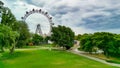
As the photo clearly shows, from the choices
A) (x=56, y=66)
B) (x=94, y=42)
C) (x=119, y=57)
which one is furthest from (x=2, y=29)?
(x=119, y=57)

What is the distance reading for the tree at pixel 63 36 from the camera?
6900cm

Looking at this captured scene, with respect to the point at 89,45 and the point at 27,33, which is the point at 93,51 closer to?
the point at 89,45

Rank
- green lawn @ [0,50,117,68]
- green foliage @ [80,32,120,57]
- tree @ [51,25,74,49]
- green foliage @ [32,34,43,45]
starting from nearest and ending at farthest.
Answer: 1. green lawn @ [0,50,117,68]
2. green foliage @ [80,32,120,57]
3. tree @ [51,25,74,49]
4. green foliage @ [32,34,43,45]

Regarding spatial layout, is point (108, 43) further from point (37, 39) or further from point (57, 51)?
point (37, 39)

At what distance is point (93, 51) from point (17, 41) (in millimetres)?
20588

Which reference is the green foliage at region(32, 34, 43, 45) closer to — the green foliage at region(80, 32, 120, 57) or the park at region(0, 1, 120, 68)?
the park at region(0, 1, 120, 68)

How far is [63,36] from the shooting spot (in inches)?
2707

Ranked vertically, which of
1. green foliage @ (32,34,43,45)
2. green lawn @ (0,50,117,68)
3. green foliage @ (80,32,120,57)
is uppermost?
green foliage @ (32,34,43,45)

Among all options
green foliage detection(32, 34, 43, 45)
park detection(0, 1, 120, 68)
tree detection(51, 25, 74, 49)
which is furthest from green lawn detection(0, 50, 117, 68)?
green foliage detection(32, 34, 43, 45)

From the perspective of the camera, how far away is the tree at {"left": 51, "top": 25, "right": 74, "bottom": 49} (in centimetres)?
6900

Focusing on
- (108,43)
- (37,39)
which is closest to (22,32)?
(108,43)

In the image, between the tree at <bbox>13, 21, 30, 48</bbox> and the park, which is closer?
the park

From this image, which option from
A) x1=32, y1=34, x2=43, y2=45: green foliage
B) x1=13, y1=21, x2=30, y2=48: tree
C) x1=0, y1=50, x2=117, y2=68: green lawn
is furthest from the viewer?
x1=32, y1=34, x2=43, y2=45: green foliage

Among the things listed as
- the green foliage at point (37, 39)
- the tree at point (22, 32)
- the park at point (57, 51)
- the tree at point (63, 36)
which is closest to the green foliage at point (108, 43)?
the park at point (57, 51)
